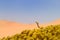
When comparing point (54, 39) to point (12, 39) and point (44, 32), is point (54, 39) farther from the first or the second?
point (12, 39)

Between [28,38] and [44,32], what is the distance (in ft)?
2.11

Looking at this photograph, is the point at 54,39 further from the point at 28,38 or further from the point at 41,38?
the point at 28,38

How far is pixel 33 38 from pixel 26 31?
663 millimetres

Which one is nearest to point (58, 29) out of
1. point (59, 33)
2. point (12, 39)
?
point (59, 33)

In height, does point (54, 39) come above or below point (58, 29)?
below

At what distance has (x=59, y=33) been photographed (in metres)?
7.43

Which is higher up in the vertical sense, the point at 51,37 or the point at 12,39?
the point at 12,39

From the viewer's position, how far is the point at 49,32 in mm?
7465

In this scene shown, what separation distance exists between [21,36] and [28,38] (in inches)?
16.6

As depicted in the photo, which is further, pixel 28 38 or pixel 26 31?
pixel 26 31

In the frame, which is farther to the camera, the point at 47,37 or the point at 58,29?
the point at 58,29

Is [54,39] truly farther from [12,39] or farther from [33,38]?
[12,39]

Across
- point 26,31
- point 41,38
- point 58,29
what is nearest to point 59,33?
point 58,29

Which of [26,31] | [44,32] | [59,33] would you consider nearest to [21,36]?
[26,31]
